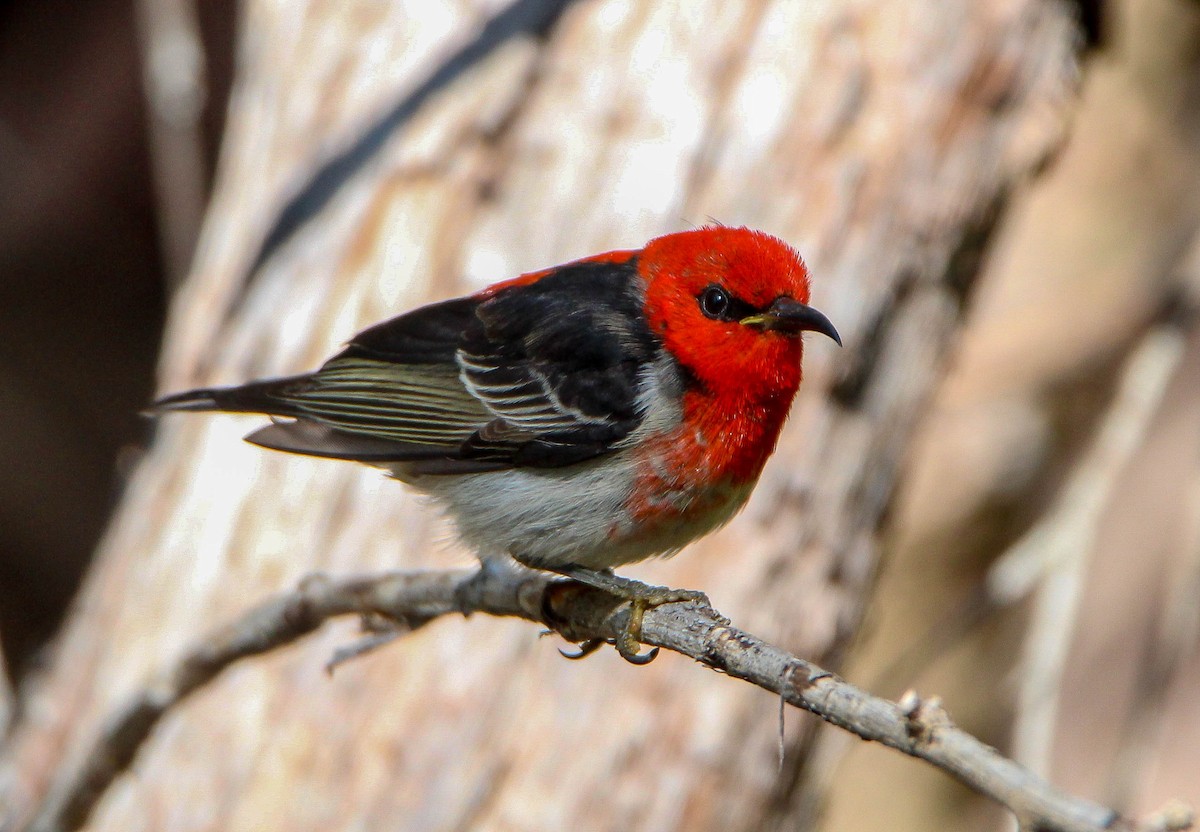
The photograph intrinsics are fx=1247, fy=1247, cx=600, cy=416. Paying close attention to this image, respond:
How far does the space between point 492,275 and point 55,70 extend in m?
4.11

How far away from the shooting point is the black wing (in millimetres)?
3176

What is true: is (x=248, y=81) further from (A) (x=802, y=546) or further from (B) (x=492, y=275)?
(A) (x=802, y=546)

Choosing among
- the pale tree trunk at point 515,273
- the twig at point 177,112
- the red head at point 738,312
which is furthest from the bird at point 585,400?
the twig at point 177,112

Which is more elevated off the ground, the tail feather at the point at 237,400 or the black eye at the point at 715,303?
the black eye at the point at 715,303

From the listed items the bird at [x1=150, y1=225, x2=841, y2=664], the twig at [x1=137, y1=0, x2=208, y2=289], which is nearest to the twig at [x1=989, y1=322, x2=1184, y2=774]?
the bird at [x1=150, y1=225, x2=841, y2=664]

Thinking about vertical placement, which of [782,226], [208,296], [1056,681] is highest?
[782,226]

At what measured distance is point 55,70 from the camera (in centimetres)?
708

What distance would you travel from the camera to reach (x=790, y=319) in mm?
2959

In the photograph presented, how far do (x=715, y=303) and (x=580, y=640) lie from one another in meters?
0.89

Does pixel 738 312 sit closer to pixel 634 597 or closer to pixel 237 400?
pixel 634 597

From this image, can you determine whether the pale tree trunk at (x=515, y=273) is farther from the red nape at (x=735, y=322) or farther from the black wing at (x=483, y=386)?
the red nape at (x=735, y=322)

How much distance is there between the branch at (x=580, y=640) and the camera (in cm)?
154

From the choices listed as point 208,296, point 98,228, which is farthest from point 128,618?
point 98,228

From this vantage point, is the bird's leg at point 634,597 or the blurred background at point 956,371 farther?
the blurred background at point 956,371
